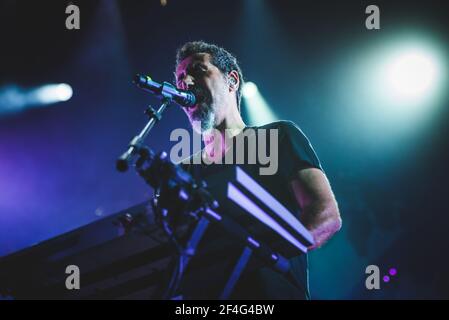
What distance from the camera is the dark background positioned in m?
7.19

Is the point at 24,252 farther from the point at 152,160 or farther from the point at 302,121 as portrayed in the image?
the point at 302,121

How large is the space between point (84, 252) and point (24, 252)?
1.41 feet

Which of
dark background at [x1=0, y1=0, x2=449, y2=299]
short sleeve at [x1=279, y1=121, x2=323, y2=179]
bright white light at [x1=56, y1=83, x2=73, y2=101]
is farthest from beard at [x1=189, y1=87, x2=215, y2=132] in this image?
bright white light at [x1=56, y1=83, x2=73, y2=101]

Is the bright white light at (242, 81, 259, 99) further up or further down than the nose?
further up

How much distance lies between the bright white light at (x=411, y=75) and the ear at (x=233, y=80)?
4612 millimetres

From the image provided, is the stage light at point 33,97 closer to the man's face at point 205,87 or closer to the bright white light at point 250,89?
the bright white light at point 250,89

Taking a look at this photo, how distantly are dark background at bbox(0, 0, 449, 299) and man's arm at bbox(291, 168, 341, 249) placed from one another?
18.2ft

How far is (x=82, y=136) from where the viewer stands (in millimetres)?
7867

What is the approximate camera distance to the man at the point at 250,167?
161 centimetres

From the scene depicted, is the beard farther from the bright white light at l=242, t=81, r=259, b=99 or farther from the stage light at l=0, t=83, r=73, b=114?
the stage light at l=0, t=83, r=73, b=114

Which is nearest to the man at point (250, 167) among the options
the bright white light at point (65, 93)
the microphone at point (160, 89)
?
the microphone at point (160, 89)

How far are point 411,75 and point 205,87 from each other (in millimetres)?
5610

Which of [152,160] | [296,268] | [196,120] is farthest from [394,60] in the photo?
[152,160]

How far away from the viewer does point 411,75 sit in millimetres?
7418
